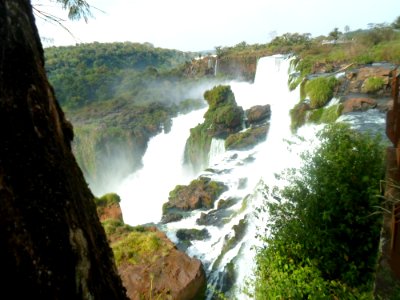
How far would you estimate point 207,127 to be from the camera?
22.2 m

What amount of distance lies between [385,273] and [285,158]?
852cm

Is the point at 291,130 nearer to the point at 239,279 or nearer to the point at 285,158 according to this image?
the point at 285,158

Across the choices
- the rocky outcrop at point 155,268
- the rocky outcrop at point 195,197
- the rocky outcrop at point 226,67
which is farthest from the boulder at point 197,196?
the rocky outcrop at point 226,67

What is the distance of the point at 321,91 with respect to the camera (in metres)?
13.4

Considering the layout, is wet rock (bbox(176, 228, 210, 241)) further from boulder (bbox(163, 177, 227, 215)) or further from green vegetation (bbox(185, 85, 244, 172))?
green vegetation (bbox(185, 85, 244, 172))

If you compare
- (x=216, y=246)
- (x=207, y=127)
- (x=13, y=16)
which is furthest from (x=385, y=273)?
(x=207, y=127)

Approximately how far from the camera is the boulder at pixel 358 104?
11102mm

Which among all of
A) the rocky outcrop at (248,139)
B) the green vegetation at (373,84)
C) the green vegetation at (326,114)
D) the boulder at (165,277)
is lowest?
the rocky outcrop at (248,139)

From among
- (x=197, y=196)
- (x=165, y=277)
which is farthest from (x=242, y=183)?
(x=165, y=277)

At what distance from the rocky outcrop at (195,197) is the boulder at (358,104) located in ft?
17.9

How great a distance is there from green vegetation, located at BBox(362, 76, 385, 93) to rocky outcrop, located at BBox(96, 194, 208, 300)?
876cm

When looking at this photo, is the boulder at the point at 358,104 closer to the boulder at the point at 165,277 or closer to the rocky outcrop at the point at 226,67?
the boulder at the point at 165,277

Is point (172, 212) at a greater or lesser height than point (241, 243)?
lesser

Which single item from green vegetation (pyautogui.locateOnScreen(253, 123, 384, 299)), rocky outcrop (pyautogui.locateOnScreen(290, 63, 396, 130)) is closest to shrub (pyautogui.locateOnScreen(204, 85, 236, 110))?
rocky outcrop (pyautogui.locateOnScreen(290, 63, 396, 130))
